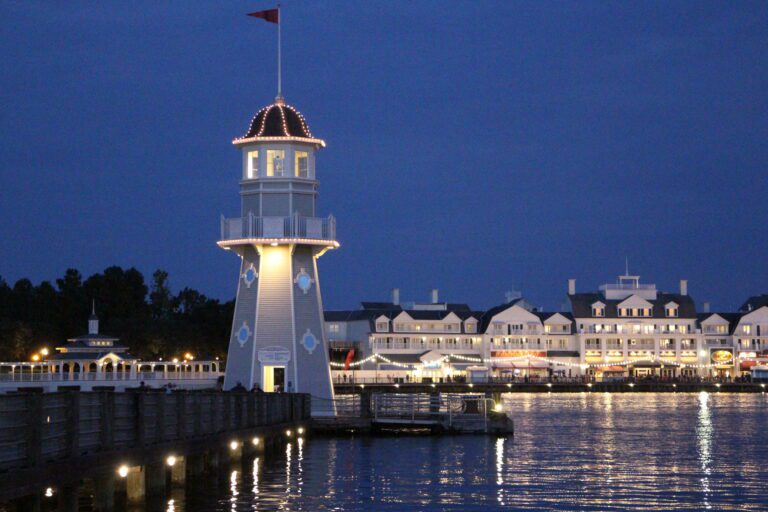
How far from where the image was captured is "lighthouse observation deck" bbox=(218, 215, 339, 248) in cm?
5303

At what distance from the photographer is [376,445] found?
48031mm

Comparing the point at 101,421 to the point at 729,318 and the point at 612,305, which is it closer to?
the point at 612,305

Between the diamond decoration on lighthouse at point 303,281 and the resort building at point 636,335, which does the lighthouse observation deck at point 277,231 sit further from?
the resort building at point 636,335

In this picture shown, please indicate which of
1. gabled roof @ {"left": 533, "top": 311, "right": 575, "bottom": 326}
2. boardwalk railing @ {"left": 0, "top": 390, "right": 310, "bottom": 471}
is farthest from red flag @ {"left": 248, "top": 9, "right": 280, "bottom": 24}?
gabled roof @ {"left": 533, "top": 311, "right": 575, "bottom": 326}

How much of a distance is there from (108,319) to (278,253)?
88208 mm

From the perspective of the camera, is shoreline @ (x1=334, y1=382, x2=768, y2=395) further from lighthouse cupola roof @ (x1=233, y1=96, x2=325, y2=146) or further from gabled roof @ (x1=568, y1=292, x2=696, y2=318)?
lighthouse cupola roof @ (x1=233, y1=96, x2=325, y2=146)

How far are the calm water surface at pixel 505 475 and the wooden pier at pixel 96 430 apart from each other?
5.03 ft

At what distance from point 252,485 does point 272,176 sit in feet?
70.0

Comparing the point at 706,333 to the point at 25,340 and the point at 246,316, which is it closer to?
the point at 25,340

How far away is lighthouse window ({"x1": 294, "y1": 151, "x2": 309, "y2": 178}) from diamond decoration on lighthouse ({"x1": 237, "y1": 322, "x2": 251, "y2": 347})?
677cm

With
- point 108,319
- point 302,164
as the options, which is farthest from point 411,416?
point 108,319

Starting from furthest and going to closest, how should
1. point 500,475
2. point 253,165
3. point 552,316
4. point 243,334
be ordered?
point 552,316, point 243,334, point 253,165, point 500,475

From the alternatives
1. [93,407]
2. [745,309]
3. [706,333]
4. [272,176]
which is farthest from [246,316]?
[745,309]

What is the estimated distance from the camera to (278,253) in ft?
176
